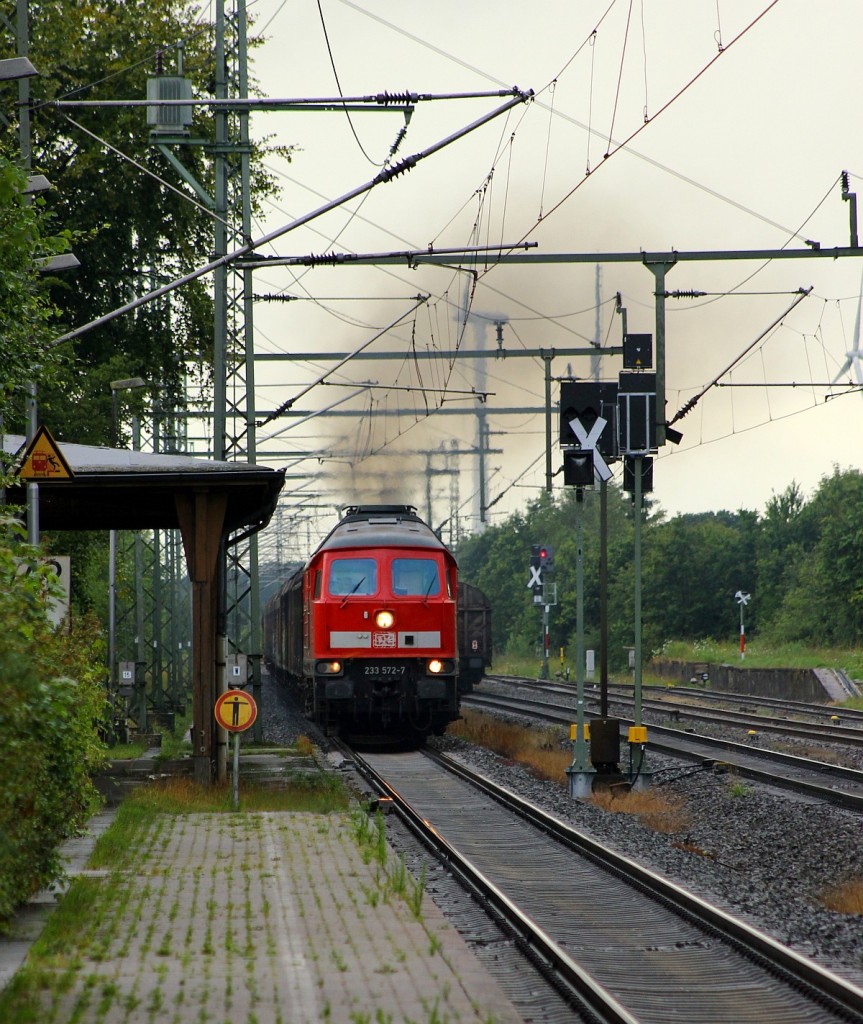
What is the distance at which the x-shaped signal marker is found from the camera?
1694cm

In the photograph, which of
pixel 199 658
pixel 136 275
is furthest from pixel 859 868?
pixel 136 275

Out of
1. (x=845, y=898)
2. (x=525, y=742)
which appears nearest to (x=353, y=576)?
(x=525, y=742)

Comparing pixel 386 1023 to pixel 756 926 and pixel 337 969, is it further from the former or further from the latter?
pixel 756 926

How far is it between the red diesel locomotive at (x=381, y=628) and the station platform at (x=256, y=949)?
10.5 meters

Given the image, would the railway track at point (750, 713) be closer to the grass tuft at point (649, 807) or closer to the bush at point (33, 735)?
the grass tuft at point (649, 807)

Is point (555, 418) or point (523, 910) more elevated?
point (555, 418)

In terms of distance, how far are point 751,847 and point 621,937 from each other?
465cm

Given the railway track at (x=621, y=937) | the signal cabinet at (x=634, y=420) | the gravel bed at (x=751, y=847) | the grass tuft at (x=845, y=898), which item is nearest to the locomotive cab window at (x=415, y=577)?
the gravel bed at (x=751, y=847)

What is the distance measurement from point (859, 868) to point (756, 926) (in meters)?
3.15

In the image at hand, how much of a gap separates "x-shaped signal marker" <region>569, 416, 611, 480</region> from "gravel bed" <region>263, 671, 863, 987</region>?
3.82m

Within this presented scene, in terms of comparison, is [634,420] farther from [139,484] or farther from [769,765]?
[139,484]

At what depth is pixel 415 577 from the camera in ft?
77.6

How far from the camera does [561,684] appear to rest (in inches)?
1967

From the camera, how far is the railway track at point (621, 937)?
7645 millimetres
